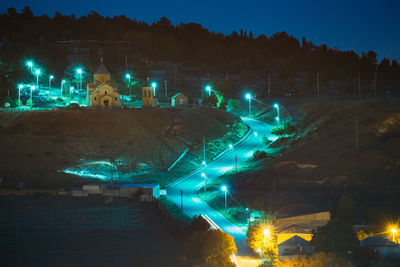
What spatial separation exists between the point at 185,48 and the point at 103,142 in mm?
84642

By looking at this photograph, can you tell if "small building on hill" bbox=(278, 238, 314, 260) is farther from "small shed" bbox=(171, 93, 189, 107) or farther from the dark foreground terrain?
"small shed" bbox=(171, 93, 189, 107)

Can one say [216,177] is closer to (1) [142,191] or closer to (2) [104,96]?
(1) [142,191]

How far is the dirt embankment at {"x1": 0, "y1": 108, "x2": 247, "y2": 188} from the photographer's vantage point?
189 ft

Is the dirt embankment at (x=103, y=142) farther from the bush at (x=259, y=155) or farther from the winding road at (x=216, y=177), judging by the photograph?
the bush at (x=259, y=155)

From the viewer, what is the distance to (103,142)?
212 feet

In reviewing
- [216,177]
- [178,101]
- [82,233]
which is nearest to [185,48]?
[178,101]

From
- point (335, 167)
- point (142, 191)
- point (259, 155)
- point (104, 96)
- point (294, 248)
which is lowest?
point (294, 248)

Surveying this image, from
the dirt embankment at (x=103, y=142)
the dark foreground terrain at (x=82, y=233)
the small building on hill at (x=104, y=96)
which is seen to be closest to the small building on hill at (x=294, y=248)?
the dark foreground terrain at (x=82, y=233)

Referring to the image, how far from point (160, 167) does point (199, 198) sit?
34.3 feet

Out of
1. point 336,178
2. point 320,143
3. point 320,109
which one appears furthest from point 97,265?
point 320,109

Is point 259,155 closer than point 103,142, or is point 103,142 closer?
point 259,155

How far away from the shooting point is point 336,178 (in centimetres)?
5231

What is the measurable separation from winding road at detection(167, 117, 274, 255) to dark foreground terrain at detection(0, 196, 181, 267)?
3.58m

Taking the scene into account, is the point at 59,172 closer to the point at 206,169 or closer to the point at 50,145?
the point at 50,145
